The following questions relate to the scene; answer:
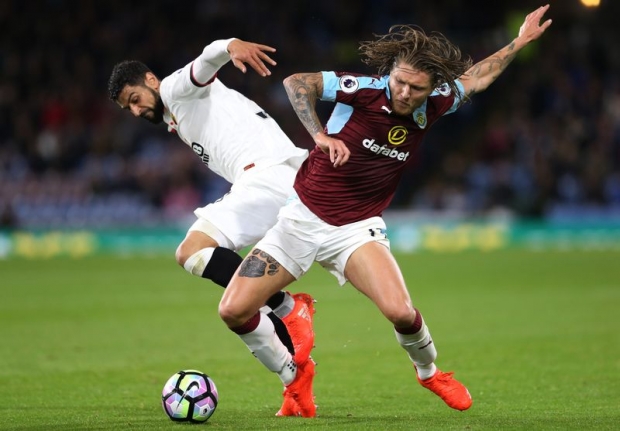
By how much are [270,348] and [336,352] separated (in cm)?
326

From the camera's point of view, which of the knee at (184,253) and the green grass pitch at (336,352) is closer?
the green grass pitch at (336,352)

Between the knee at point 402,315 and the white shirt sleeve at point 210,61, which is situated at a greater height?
the white shirt sleeve at point 210,61

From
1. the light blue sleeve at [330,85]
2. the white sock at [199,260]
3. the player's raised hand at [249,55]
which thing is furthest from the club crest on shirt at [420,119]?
the white sock at [199,260]

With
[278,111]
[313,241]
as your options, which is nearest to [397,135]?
[313,241]

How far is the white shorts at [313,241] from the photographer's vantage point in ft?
20.3

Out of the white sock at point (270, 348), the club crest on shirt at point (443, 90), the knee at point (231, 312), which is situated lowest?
the white sock at point (270, 348)

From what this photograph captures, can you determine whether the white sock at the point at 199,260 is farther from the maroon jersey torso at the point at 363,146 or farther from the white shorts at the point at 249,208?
the maroon jersey torso at the point at 363,146

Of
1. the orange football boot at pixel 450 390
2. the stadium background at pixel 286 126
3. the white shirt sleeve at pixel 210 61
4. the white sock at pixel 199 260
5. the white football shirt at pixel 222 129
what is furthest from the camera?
the stadium background at pixel 286 126

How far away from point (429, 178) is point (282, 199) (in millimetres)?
16546

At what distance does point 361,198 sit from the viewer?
6.27 m

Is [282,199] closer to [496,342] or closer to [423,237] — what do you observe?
[496,342]

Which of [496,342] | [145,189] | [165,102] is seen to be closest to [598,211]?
[145,189]

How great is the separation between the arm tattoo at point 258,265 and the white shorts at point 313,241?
1.4 inches

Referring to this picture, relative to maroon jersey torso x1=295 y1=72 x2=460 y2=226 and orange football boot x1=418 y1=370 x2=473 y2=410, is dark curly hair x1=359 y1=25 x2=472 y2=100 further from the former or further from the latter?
orange football boot x1=418 y1=370 x2=473 y2=410
